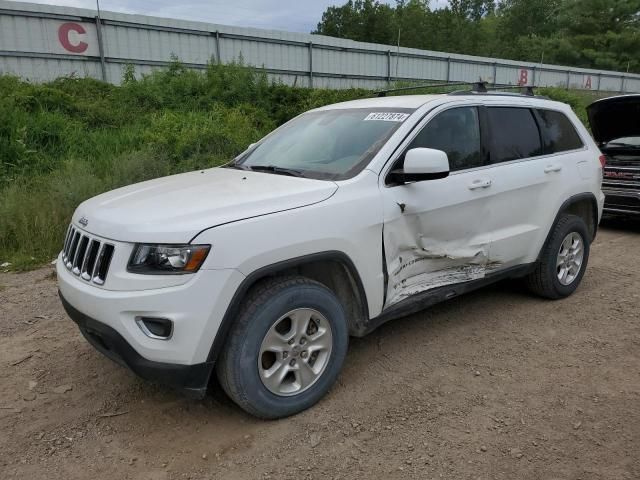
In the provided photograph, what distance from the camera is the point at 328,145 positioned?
12.4 feet

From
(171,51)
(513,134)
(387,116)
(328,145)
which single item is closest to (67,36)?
(171,51)

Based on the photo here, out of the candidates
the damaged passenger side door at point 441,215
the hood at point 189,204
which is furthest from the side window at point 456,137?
the hood at point 189,204

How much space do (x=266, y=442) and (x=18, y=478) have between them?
3.93 feet

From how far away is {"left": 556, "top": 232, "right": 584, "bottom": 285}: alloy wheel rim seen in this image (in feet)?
15.8

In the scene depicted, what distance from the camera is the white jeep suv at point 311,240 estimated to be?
2.65 meters

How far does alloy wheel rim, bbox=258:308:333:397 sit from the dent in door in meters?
0.57

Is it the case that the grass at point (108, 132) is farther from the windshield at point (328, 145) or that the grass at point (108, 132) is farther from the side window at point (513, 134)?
the side window at point (513, 134)

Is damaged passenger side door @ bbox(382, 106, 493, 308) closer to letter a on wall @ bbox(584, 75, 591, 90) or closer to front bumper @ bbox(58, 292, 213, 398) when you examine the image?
front bumper @ bbox(58, 292, 213, 398)

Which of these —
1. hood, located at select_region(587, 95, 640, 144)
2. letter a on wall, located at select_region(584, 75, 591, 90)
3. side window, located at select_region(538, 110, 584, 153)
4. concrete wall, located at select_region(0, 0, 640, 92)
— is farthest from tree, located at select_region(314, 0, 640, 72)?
side window, located at select_region(538, 110, 584, 153)

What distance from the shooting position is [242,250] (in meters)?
2.69

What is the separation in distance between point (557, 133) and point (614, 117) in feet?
12.5

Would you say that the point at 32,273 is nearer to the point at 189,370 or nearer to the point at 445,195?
the point at 189,370

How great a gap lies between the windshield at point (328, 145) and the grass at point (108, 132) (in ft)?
11.1

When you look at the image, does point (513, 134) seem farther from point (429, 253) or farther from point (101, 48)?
point (101, 48)
